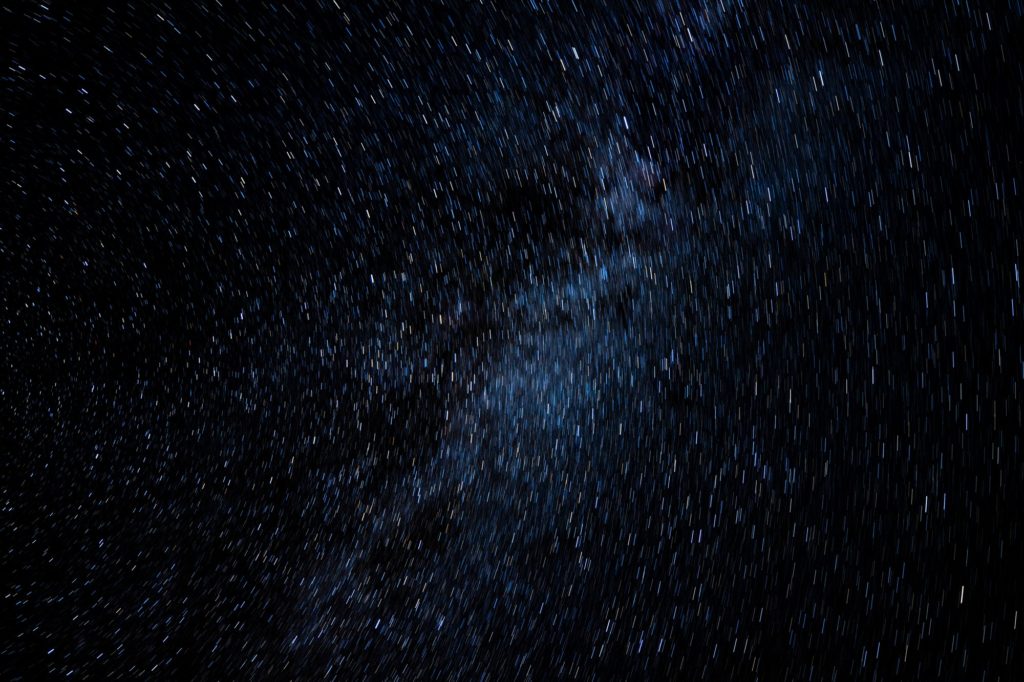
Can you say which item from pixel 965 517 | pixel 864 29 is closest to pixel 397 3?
pixel 864 29

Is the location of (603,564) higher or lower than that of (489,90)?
lower

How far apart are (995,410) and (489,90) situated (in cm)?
126

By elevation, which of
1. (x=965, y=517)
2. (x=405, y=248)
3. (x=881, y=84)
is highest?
(x=881, y=84)

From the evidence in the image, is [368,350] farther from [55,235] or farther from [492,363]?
[55,235]

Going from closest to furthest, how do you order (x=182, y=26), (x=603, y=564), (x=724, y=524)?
1. (x=724, y=524)
2. (x=603, y=564)
3. (x=182, y=26)

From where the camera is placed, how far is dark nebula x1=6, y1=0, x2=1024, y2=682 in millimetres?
1274

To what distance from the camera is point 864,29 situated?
1.26 m

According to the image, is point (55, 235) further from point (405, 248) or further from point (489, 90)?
point (489, 90)

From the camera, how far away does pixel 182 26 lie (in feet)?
5.73

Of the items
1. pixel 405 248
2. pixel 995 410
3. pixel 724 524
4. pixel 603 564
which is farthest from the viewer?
pixel 405 248

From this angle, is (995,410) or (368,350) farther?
(368,350)

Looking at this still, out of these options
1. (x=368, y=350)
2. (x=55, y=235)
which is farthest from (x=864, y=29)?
(x=55, y=235)

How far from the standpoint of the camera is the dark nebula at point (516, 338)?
1274 millimetres

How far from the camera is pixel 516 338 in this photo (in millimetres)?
1683
